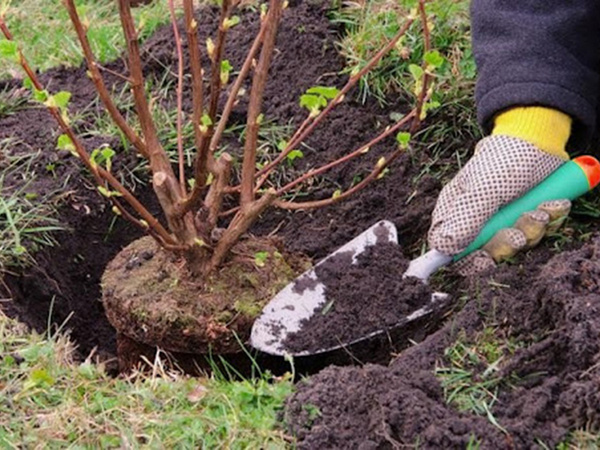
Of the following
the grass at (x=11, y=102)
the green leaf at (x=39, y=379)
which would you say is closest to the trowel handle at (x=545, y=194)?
the green leaf at (x=39, y=379)

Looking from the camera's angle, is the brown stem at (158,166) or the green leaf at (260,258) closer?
the brown stem at (158,166)

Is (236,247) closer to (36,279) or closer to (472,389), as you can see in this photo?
(36,279)

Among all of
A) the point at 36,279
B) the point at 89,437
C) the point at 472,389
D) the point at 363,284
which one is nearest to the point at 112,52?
the point at 36,279

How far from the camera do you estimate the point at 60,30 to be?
3.79 meters

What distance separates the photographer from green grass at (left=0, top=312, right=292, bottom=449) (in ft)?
6.56

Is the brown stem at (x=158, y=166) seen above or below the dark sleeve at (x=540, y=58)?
above

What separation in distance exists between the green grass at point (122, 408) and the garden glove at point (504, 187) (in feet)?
2.07

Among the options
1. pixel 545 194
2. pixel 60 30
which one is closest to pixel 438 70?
pixel 545 194

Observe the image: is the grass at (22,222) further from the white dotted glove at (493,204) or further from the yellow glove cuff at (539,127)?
the yellow glove cuff at (539,127)

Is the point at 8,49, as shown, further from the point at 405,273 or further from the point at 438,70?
the point at 438,70

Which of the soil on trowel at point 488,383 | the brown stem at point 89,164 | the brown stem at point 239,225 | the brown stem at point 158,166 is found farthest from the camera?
the brown stem at point 239,225

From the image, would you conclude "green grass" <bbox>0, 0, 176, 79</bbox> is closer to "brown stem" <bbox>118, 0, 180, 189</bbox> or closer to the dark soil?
the dark soil

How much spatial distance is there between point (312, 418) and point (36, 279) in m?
1.02

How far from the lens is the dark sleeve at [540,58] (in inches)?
105
